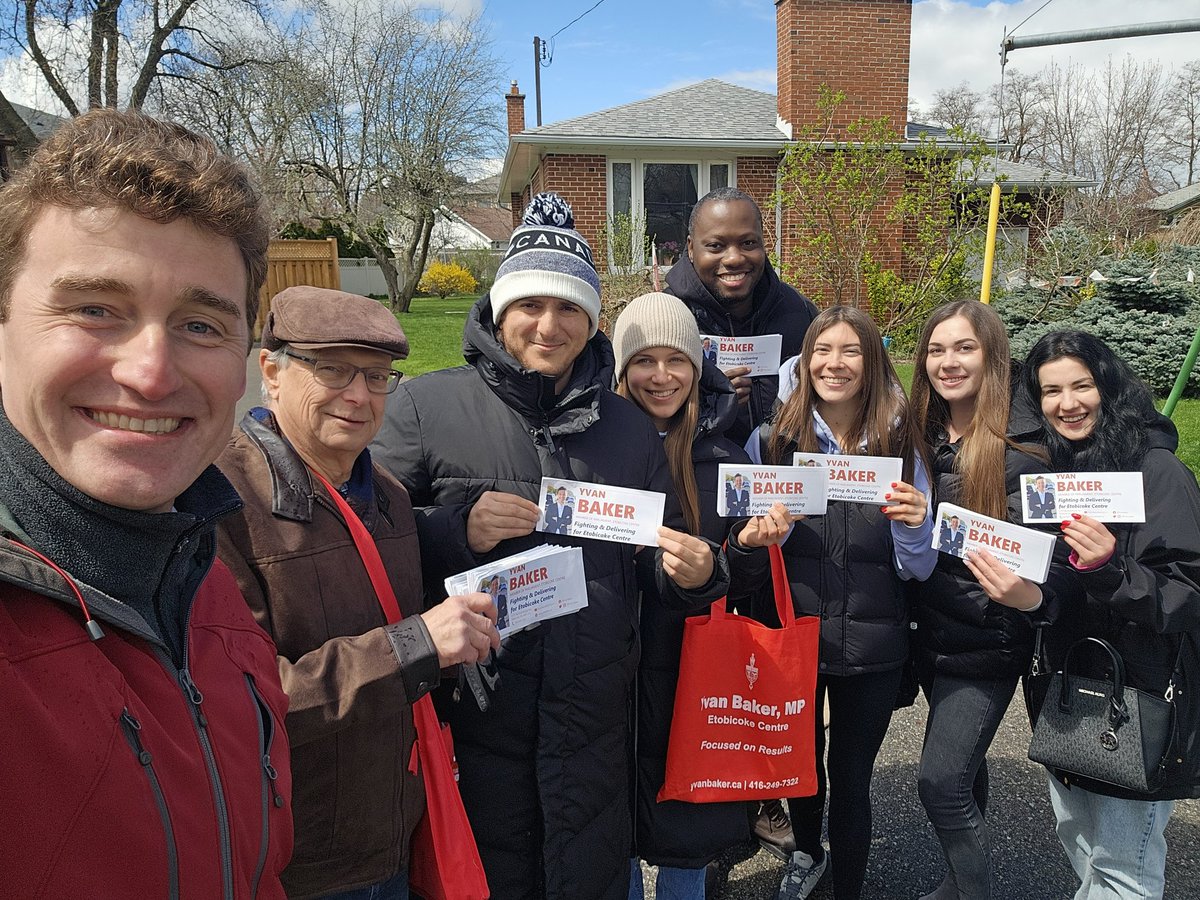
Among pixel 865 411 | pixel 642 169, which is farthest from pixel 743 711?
pixel 642 169

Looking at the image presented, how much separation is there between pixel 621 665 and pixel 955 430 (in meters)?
1.67

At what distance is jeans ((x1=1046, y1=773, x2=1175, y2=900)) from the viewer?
2.48 meters

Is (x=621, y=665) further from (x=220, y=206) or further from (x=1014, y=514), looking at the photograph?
(x=220, y=206)

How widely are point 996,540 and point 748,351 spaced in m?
1.50

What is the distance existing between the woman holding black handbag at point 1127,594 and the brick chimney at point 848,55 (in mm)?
14220

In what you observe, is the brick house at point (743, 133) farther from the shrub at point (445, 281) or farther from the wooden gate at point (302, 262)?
the shrub at point (445, 281)

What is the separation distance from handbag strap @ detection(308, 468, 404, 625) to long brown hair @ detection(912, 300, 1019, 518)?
206 centimetres

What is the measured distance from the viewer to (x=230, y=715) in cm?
125

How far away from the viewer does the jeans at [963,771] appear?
8.90 ft

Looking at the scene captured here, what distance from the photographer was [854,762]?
116 inches

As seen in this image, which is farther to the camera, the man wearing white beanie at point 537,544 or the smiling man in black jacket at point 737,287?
the smiling man in black jacket at point 737,287

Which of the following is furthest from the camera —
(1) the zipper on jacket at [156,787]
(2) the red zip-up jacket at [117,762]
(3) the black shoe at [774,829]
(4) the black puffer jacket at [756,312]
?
(4) the black puffer jacket at [756,312]

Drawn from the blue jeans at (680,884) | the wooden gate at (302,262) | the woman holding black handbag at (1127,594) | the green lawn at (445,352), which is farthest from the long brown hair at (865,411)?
the wooden gate at (302,262)

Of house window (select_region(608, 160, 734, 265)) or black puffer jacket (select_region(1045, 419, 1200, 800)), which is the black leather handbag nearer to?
black puffer jacket (select_region(1045, 419, 1200, 800))
